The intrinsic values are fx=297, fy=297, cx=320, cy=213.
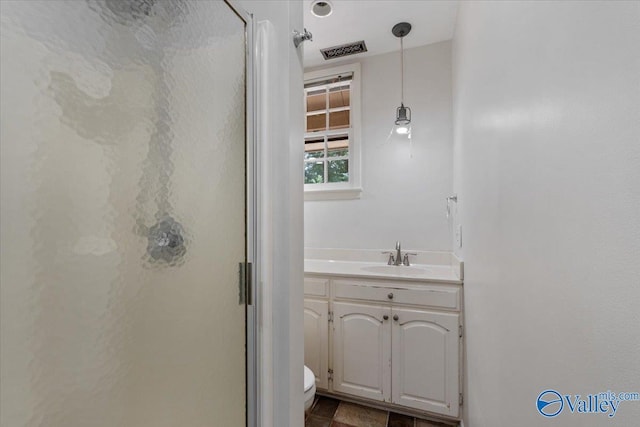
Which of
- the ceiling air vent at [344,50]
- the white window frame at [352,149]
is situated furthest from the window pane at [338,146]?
the ceiling air vent at [344,50]

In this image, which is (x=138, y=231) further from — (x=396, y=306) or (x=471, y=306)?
(x=396, y=306)

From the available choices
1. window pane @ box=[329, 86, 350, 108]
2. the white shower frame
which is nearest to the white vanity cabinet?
the white shower frame

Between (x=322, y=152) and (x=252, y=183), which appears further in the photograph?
(x=322, y=152)

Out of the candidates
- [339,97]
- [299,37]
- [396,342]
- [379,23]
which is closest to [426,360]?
[396,342]

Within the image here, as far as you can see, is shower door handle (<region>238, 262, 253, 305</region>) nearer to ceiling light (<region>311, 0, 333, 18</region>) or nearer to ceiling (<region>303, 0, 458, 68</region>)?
ceiling (<region>303, 0, 458, 68</region>)

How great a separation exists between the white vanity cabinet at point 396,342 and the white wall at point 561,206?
2.14 feet

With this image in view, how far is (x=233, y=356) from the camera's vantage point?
670mm

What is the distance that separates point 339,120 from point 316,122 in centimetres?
21

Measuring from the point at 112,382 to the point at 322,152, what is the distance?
2394 millimetres

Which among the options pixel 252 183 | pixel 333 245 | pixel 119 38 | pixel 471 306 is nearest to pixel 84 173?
pixel 119 38

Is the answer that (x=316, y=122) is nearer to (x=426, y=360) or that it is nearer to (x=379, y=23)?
(x=379, y=23)

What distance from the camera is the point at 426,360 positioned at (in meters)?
1.79

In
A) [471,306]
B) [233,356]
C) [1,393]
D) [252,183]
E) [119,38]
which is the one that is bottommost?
[471,306]

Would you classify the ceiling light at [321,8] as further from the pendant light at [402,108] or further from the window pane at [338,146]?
the window pane at [338,146]
